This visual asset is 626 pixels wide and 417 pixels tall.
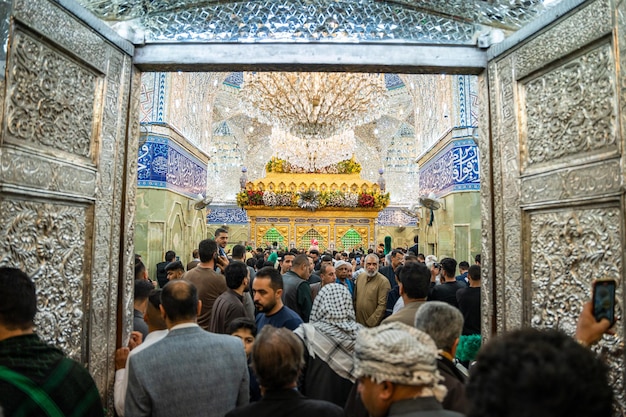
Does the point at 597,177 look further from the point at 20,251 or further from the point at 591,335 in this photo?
the point at 20,251

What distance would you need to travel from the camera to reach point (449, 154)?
26.5 ft

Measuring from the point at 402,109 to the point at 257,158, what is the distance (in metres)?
5.84

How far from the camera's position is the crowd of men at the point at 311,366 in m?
0.68

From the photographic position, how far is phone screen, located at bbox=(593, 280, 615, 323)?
4.55 feet

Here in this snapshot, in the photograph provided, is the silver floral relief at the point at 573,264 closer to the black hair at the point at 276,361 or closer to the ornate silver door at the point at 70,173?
the black hair at the point at 276,361

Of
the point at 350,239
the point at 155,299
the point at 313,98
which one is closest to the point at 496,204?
the point at 155,299

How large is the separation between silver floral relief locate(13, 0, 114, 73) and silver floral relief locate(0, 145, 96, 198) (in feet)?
1.63

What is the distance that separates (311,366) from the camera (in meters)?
2.14

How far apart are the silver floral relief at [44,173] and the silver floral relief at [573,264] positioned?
6.58 feet

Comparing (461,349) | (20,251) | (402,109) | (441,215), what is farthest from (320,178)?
(20,251)

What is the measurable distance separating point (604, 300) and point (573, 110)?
92 centimetres

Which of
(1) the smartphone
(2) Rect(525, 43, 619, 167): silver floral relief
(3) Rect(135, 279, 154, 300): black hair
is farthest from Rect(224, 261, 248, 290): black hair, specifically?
(1) the smartphone

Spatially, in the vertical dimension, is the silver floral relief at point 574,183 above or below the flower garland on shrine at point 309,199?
below

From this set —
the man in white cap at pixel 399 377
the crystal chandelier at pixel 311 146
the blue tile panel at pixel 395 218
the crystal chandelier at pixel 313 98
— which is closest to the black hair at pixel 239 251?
the man in white cap at pixel 399 377
